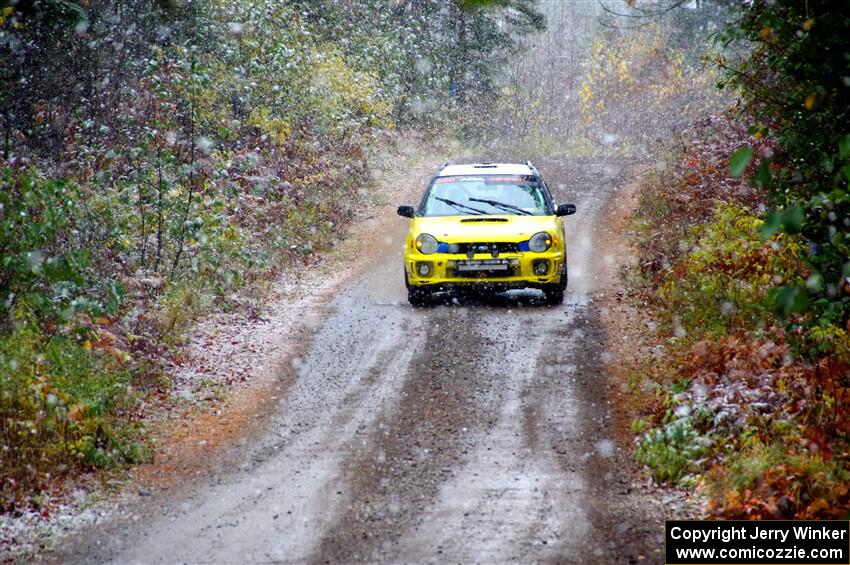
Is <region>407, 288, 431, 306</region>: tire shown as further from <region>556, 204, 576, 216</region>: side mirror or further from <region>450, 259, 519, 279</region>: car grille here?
<region>556, 204, 576, 216</region>: side mirror

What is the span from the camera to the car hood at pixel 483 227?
12367 millimetres

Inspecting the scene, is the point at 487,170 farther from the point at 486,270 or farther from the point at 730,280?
the point at 730,280

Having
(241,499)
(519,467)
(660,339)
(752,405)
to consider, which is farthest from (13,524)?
(660,339)

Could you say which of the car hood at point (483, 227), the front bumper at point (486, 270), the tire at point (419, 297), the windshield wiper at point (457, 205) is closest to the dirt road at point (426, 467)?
the front bumper at point (486, 270)

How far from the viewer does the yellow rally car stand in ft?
40.5

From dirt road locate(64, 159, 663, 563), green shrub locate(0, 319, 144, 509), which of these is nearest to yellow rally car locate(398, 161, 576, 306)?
dirt road locate(64, 159, 663, 563)

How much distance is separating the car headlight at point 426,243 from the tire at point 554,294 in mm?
1702

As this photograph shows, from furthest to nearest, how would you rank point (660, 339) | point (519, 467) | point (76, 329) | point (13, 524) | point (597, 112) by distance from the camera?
point (597, 112) → point (660, 339) → point (76, 329) → point (519, 467) → point (13, 524)

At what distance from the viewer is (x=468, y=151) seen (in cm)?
3266

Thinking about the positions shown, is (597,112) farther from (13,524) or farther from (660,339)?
(13,524)

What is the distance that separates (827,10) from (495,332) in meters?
6.06

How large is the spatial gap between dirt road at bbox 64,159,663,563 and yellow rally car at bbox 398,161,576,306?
64 centimetres

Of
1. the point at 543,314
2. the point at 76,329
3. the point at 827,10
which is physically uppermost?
the point at 827,10

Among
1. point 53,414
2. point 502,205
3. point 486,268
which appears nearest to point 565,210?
point 502,205
